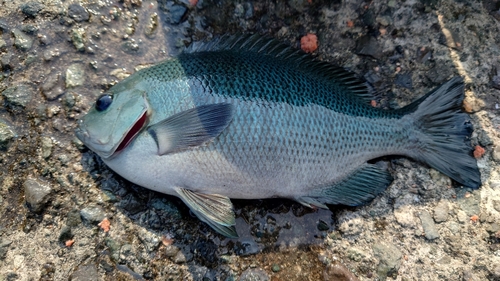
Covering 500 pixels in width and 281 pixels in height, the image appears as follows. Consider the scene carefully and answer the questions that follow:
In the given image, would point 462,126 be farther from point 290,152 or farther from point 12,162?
point 12,162

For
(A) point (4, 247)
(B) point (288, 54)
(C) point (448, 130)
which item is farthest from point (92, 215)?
(C) point (448, 130)

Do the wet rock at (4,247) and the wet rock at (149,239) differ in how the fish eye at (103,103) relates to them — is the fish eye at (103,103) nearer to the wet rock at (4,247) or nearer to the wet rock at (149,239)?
the wet rock at (149,239)

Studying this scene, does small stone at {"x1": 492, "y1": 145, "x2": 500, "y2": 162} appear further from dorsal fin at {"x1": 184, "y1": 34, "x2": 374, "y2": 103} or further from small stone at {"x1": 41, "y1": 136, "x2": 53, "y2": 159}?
small stone at {"x1": 41, "y1": 136, "x2": 53, "y2": 159}

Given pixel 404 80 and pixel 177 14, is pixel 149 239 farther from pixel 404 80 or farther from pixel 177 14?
pixel 404 80

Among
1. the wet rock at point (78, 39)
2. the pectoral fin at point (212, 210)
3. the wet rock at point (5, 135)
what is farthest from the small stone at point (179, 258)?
the wet rock at point (78, 39)

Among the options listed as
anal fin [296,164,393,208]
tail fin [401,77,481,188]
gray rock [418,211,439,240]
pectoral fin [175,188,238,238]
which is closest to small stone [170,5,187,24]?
pectoral fin [175,188,238,238]

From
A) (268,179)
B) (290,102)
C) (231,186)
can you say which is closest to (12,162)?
(231,186)

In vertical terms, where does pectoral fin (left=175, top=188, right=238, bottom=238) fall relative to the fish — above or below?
below
